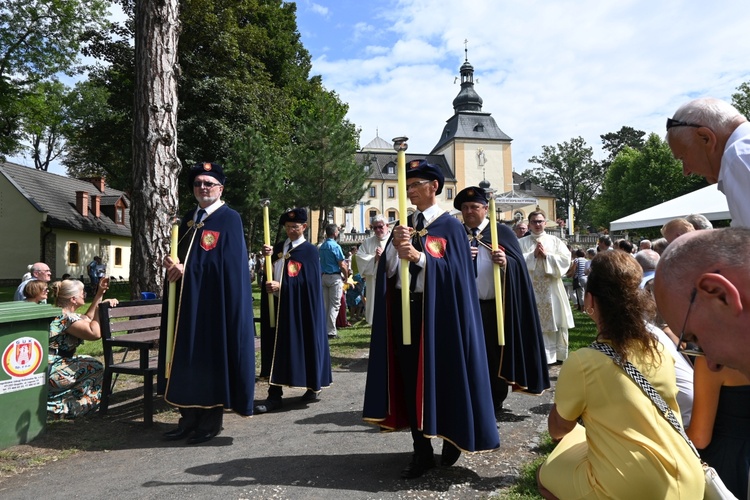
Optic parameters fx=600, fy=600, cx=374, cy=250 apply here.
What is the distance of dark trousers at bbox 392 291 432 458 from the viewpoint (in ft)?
13.7

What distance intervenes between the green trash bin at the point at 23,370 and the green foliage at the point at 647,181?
54544 mm

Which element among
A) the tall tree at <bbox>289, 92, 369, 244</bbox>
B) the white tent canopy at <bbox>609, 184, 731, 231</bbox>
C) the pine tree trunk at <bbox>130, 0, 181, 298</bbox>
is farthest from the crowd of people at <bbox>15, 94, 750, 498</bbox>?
the tall tree at <bbox>289, 92, 369, 244</bbox>

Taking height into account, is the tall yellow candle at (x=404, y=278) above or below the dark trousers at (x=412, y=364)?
above

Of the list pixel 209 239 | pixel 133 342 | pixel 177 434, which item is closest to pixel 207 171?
pixel 209 239

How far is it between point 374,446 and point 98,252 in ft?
120

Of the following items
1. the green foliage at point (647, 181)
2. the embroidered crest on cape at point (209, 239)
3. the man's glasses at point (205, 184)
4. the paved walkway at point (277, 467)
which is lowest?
the paved walkway at point (277, 467)

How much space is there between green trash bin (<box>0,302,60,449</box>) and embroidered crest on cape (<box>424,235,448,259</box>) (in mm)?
3325

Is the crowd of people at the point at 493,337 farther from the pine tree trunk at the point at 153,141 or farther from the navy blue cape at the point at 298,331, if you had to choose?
the pine tree trunk at the point at 153,141

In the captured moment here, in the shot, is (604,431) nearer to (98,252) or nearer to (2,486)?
(2,486)

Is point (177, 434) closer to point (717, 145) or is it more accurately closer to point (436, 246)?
point (436, 246)

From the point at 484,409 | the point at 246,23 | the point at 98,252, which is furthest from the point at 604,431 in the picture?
the point at 98,252

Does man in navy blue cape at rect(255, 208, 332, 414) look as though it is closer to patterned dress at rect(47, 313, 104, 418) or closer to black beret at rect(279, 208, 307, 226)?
black beret at rect(279, 208, 307, 226)

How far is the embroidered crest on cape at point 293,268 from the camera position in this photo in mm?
6754

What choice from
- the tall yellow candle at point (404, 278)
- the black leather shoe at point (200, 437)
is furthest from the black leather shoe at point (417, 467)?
the black leather shoe at point (200, 437)
